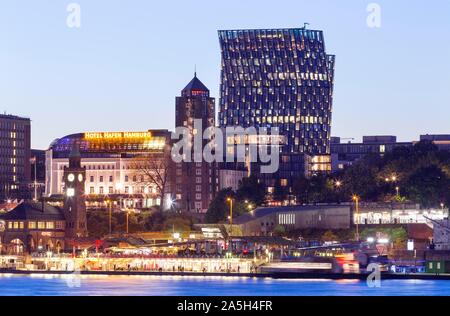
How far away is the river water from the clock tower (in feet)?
74.1

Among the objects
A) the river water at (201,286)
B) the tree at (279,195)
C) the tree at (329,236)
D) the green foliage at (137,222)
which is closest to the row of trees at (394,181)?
the tree at (329,236)

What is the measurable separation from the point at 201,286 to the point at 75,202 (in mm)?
40973

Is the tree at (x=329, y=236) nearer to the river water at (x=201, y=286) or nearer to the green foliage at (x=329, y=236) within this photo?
the green foliage at (x=329, y=236)

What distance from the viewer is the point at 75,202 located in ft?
518

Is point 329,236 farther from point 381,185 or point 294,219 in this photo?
point 381,185

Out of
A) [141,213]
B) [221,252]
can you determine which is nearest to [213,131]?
[141,213]

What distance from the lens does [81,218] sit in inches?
6191

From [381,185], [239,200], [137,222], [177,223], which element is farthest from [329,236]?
[239,200]

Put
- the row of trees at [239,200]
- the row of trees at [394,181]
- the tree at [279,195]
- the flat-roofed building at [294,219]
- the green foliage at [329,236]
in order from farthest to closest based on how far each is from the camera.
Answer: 1. the tree at [279,195]
2. the row of trees at [239,200]
3. the row of trees at [394,181]
4. the flat-roofed building at [294,219]
5. the green foliage at [329,236]

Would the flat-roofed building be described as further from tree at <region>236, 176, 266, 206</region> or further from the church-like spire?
the church-like spire

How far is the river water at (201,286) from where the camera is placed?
112 m

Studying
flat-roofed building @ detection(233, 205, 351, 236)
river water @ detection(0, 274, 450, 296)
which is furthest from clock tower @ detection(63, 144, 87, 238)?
river water @ detection(0, 274, 450, 296)

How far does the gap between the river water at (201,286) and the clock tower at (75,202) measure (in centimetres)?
2258
